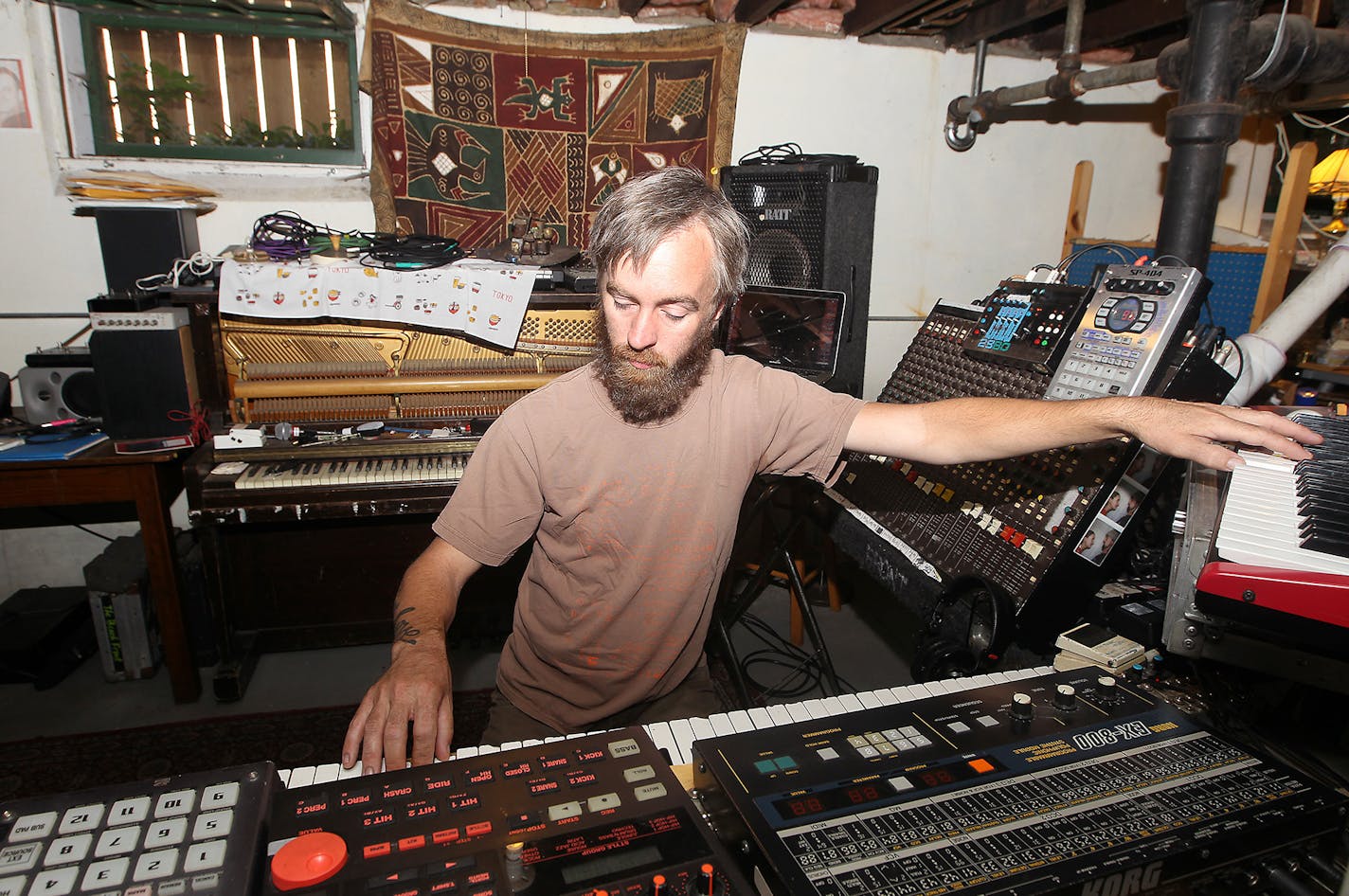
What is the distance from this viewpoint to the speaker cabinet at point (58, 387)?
2816mm

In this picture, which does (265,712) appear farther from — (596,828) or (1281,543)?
(1281,543)

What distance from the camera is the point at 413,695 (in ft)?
3.36

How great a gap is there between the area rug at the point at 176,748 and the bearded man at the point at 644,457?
139 cm

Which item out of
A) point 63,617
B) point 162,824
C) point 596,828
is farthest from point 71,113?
point 596,828

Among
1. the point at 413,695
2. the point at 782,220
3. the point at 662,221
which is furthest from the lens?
the point at 782,220

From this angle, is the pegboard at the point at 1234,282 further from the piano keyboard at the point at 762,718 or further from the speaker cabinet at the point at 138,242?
the speaker cabinet at the point at 138,242

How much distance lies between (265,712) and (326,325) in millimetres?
1490

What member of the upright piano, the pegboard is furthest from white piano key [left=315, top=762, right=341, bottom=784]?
the pegboard

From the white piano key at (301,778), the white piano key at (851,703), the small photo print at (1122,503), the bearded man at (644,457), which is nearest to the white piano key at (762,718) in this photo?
the white piano key at (851,703)

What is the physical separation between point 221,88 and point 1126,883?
3.96m

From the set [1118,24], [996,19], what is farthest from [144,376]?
[1118,24]

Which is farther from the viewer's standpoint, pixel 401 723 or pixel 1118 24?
pixel 1118 24

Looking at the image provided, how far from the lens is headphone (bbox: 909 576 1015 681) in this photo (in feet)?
4.55

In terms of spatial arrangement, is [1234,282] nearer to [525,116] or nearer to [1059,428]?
[1059,428]
